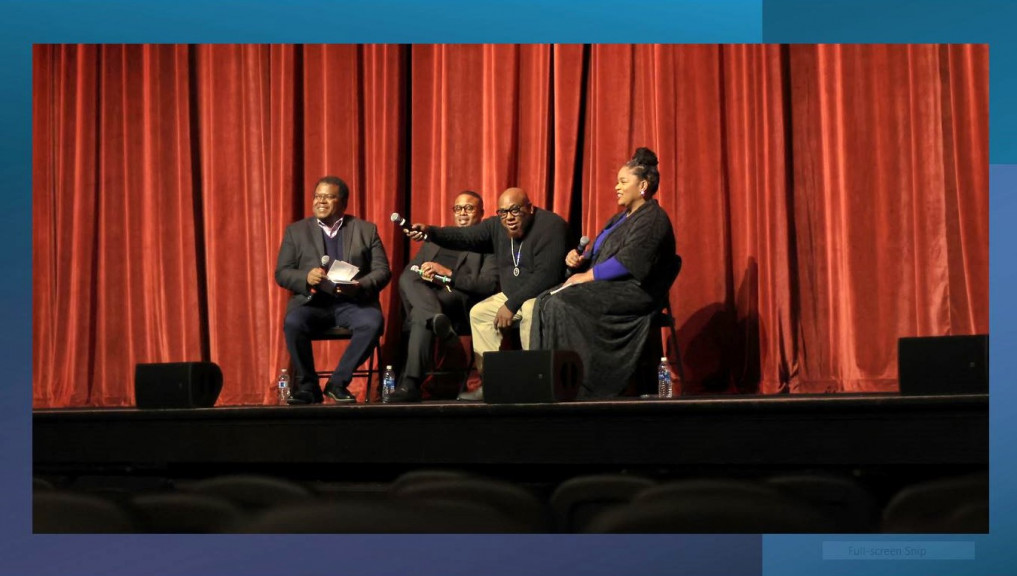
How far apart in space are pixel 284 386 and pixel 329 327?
668 millimetres

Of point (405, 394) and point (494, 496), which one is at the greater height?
point (405, 394)

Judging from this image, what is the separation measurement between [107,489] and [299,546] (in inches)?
34.4

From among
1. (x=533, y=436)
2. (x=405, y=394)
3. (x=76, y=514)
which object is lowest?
(x=76, y=514)

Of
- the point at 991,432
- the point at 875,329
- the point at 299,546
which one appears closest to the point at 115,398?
the point at 299,546

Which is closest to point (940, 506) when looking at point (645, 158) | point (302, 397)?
point (645, 158)

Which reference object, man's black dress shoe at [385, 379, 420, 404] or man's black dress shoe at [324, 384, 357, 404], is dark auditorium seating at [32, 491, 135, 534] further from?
Answer: man's black dress shoe at [385, 379, 420, 404]

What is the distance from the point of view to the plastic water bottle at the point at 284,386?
4926 mm

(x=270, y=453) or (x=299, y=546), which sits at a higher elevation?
(x=270, y=453)

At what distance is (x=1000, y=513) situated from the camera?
3340 mm

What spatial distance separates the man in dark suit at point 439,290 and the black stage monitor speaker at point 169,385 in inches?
27.6

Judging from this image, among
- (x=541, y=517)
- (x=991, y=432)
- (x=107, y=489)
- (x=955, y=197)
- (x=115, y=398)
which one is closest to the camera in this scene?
(x=991, y=432)

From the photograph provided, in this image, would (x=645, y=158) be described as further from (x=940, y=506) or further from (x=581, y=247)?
(x=940, y=506)

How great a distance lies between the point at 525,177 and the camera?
494 cm

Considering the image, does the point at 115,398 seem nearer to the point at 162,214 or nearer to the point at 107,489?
the point at 162,214
